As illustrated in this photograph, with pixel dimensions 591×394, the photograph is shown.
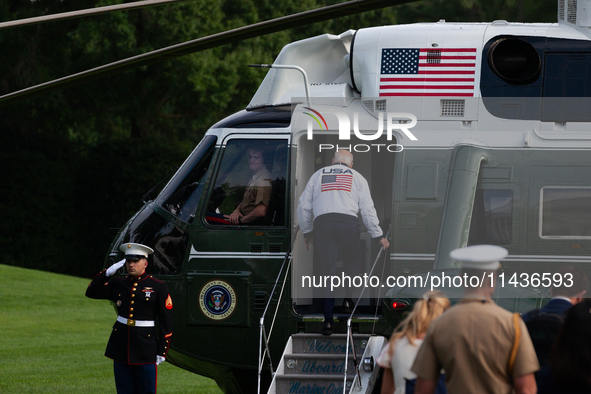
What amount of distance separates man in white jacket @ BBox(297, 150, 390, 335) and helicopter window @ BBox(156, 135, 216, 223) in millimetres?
1137

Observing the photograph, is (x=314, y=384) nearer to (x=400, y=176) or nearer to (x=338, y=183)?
(x=338, y=183)

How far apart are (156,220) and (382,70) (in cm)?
244

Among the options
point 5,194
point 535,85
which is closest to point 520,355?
point 535,85

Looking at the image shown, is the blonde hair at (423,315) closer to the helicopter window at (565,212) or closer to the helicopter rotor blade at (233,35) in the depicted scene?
the helicopter rotor blade at (233,35)

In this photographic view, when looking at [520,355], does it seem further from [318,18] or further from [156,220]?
[156,220]

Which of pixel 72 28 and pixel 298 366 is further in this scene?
pixel 72 28

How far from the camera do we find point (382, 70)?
673cm

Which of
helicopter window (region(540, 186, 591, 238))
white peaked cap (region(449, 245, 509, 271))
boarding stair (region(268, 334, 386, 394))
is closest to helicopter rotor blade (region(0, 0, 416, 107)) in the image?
white peaked cap (region(449, 245, 509, 271))

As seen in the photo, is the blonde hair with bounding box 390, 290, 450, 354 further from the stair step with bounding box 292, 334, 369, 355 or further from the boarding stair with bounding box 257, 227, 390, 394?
the stair step with bounding box 292, 334, 369, 355

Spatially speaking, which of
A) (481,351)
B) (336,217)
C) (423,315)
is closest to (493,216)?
(336,217)

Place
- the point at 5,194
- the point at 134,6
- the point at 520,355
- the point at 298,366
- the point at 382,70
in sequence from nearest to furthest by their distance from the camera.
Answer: the point at 520,355 → the point at 134,6 → the point at 298,366 → the point at 382,70 → the point at 5,194

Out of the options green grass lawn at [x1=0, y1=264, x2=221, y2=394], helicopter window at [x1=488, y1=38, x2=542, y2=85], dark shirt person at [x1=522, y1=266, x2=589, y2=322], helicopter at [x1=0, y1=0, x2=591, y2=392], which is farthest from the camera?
green grass lawn at [x1=0, y1=264, x2=221, y2=394]

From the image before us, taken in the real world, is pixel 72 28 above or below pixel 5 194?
above

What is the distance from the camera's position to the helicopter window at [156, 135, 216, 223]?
7074 mm
